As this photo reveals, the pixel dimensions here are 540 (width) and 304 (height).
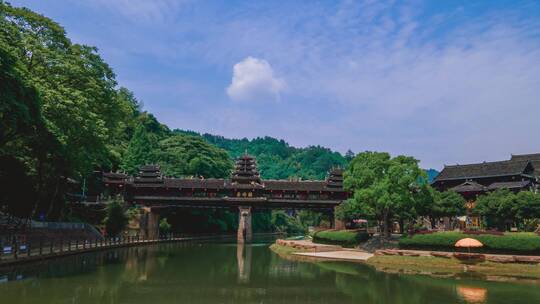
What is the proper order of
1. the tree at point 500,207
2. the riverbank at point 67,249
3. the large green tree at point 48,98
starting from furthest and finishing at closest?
the tree at point 500,207, the riverbank at point 67,249, the large green tree at point 48,98

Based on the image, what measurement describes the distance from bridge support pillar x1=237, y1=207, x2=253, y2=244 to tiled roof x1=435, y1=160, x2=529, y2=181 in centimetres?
2938

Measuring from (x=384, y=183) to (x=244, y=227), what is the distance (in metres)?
32.1

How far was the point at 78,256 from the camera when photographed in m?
35.5

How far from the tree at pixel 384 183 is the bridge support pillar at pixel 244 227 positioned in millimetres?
25617

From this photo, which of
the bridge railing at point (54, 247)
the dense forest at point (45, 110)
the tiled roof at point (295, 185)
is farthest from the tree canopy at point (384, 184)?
the bridge railing at point (54, 247)

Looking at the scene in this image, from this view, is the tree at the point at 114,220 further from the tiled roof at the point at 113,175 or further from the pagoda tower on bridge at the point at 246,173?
the pagoda tower on bridge at the point at 246,173

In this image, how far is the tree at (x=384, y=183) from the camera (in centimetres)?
3941

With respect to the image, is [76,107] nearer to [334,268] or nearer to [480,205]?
[334,268]

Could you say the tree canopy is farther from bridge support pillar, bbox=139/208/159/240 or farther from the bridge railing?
bridge support pillar, bbox=139/208/159/240

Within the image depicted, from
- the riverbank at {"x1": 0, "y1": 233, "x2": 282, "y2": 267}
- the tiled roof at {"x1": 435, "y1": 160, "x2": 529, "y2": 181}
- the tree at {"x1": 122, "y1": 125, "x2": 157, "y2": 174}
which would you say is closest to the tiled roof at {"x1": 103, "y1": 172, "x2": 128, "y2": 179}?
the riverbank at {"x1": 0, "y1": 233, "x2": 282, "y2": 267}

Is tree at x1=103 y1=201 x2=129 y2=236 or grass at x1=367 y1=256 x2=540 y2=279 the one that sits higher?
tree at x1=103 y1=201 x2=129 y2=236

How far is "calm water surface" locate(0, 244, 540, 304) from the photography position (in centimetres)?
1842

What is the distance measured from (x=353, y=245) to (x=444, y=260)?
15197mm

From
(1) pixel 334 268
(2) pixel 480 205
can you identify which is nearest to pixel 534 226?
(2) pixel 480 205
